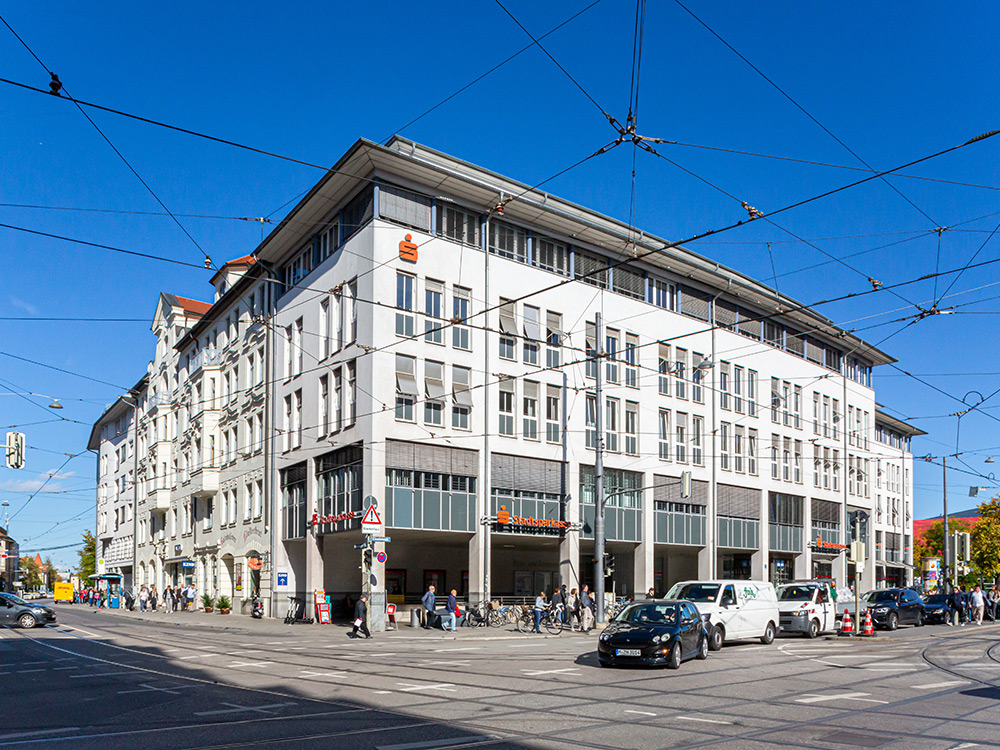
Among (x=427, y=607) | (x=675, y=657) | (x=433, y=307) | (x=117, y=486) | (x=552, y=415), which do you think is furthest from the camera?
(x=117, y=486)

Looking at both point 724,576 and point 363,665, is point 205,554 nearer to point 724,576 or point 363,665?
point 724,576

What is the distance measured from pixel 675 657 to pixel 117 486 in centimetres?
7774

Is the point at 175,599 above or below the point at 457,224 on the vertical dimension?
below

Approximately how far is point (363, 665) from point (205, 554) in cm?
3914

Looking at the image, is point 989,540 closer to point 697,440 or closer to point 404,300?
point 697,440

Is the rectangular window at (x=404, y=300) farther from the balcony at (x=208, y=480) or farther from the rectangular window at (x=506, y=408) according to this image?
the balcony at (x=208, y=480)

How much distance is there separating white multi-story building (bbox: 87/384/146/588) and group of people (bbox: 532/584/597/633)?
48.6 metres

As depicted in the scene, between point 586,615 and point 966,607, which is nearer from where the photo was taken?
point 586,615

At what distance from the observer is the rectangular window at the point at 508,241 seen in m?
41.2

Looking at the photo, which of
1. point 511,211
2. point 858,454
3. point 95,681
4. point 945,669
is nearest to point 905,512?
point 858,454

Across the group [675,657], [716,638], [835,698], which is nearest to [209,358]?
[716,638]

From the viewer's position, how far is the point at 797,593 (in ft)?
106

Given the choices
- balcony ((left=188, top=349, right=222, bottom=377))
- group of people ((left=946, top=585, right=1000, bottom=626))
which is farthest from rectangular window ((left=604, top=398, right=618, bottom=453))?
balcony ((left=188, top=349, right=222, bottom=377))

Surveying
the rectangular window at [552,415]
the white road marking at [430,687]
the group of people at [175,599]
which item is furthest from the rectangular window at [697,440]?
the white road marking at [430,687]
